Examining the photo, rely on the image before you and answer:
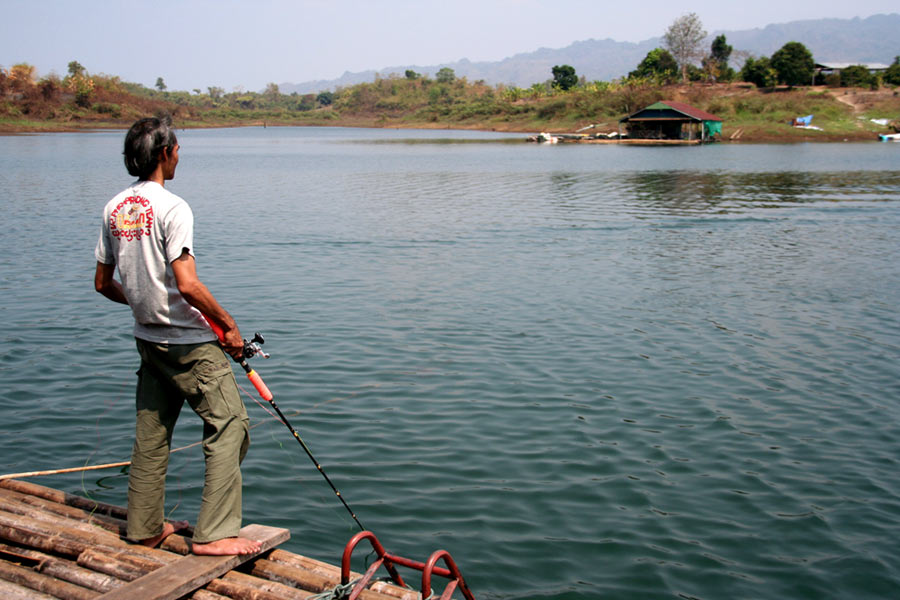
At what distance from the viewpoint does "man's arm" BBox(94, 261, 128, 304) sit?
14.3ft

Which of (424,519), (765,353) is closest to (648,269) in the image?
(765,353)

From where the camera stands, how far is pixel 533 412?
816 cm

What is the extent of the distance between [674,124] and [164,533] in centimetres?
7671

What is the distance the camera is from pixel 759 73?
94750 mm

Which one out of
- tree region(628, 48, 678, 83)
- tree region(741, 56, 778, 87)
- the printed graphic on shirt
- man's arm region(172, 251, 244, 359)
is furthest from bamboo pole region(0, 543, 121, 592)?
tree region(628, 48, 678, 83)

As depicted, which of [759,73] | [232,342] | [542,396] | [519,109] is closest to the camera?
[232,342]

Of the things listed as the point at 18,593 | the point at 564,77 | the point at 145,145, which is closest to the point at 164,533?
the point at 18,593

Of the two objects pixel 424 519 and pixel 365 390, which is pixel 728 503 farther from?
pixel 365 390

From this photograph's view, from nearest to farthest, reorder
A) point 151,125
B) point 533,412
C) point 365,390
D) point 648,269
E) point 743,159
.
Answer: point 151,125, point 533,412, point 365,390, point 648,269, point 743,159

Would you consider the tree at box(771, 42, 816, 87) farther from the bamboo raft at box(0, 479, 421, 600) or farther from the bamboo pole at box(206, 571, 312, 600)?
the bamboo pole at box(206, 571, 312, 600)

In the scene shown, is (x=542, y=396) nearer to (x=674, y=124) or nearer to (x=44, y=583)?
(x=44, y=583)

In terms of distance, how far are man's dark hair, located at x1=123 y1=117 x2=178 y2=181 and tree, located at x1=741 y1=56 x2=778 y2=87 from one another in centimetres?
9999

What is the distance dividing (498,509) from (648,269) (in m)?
10.6

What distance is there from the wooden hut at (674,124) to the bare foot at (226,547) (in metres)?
71.1
